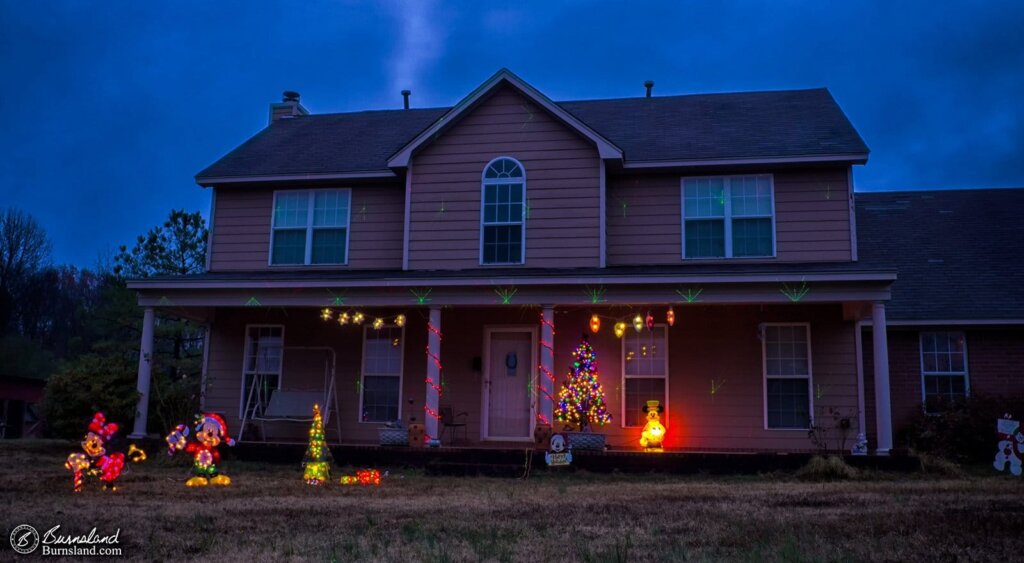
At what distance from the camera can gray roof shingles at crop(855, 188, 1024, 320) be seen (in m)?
15.5

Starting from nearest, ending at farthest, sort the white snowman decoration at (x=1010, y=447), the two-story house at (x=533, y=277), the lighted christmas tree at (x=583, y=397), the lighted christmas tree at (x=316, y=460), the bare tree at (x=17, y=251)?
the lighted christmas tree at (x=316, y=460) → the white snowman decoration at (x=1010, y=447) → the lighted christmas tree at (x=583, y=397) → the two-story house at (x=533, y=277) → the bare tree at (x=17, y=251)

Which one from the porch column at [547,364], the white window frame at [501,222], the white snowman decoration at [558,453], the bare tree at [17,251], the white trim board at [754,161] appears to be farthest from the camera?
the bare tree at [17,251]

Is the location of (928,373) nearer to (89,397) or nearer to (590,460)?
(590,460)

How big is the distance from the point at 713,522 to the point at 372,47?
394ft

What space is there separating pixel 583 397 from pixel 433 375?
7.70 ft

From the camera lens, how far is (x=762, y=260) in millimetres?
14062

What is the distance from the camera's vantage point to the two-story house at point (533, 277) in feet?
45.1

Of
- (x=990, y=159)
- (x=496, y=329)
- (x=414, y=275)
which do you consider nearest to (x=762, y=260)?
(x=496, y=329)

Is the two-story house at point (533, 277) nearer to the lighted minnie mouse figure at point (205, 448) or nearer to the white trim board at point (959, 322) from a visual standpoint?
the white trim board at point (959, 322)

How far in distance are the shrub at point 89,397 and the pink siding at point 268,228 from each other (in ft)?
8.39

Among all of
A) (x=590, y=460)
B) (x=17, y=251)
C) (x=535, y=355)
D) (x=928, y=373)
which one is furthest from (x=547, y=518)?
(x=17, y=251)

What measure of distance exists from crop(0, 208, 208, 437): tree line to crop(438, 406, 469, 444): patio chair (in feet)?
13.6

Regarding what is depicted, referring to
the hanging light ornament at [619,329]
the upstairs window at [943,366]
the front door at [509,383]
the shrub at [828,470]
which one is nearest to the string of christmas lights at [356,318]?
the front door at [509,383]

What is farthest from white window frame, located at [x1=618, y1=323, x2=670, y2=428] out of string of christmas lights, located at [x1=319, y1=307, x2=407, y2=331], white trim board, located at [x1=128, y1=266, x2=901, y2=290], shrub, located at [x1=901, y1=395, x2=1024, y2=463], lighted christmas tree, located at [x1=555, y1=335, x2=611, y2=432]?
shrub, located at [x1=901, y1=395, x2=1024, y2=463]
